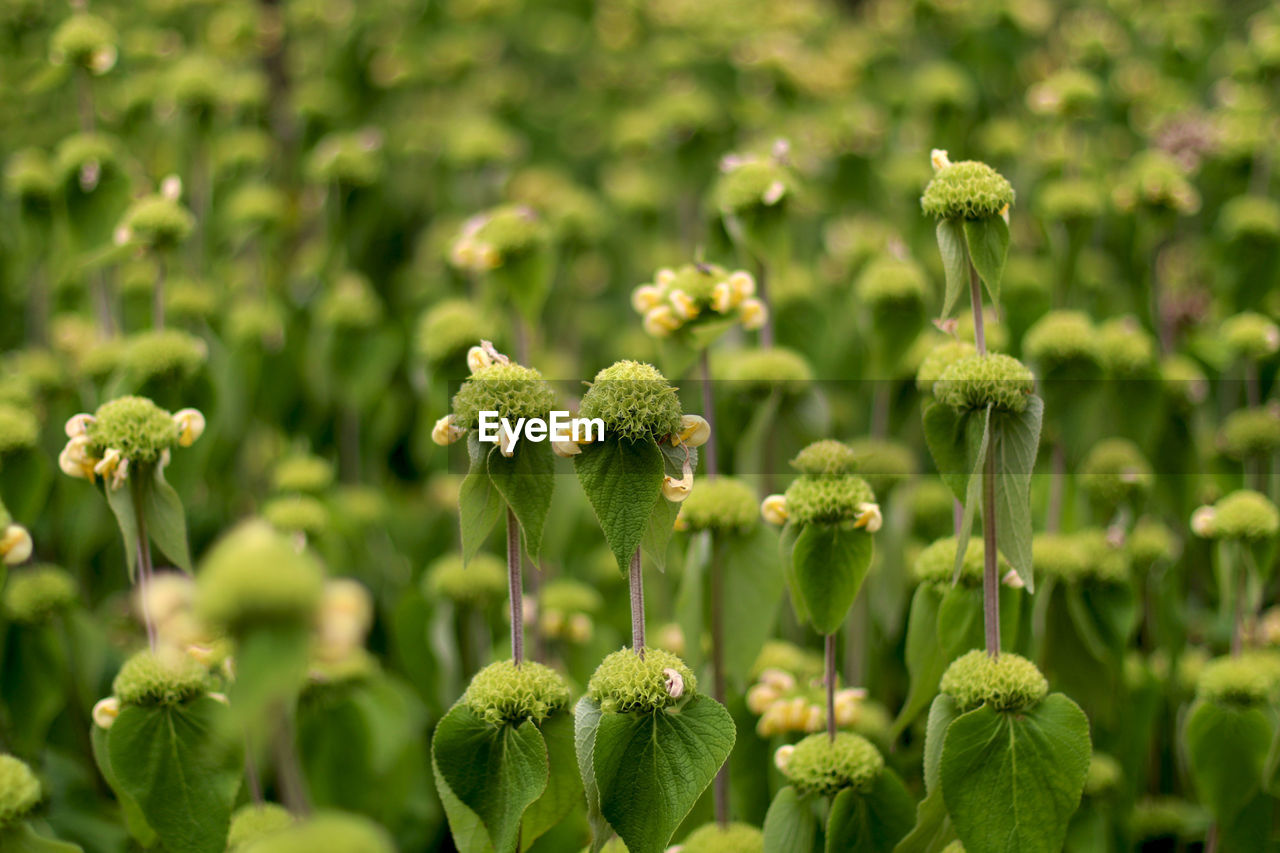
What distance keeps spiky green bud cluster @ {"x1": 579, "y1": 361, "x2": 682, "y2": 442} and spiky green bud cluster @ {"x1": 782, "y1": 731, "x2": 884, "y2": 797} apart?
0.93 feet

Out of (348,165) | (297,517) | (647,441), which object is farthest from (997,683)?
(348,165)

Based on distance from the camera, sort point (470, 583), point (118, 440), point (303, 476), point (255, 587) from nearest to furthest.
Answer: point (255, 587)
point (118, 440)
point (470, 583)
point (303, 476)

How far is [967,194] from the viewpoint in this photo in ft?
2.36

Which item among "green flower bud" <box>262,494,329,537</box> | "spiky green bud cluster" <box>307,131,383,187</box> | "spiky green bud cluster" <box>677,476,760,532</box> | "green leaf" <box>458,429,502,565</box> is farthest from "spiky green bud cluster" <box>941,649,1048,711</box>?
"spiky green bud cluster" <box>307,131,383,187</box>

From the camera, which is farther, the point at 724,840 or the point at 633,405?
the point at 724,840

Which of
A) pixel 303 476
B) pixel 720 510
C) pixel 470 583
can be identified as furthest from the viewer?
pixel 303 476

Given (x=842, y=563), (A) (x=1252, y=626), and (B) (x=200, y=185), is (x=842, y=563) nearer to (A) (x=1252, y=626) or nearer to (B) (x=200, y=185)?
(A) (x=1252, y=626)

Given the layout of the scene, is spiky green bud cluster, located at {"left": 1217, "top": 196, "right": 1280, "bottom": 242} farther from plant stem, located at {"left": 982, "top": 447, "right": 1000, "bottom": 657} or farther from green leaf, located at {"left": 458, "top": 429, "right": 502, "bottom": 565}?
green leaf, located at {"left": 458, "top": 429, "right": 502, "bottom": 565}

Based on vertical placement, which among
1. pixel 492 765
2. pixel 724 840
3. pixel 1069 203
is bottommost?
pixel 724 840

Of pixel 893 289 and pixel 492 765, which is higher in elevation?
pixel 893 289

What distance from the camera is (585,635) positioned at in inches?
45.1

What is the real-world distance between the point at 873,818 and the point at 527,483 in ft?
1.22

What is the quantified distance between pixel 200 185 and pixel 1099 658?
4.17ft

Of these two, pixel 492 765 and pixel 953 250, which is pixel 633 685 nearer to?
pixel 492 765
